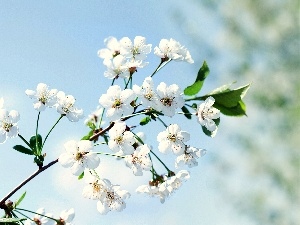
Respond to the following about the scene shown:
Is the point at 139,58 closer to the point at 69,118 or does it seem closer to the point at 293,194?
the point at 69,118

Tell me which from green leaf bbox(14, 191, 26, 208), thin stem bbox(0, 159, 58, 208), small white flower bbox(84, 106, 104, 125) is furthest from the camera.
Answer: small white flower bbox(84, 106, 104, 125)

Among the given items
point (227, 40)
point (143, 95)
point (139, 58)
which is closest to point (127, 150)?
point (143, 95)

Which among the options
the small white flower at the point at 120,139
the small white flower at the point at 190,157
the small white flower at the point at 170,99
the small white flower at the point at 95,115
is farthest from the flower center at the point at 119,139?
the small white flower at the point at 95,115

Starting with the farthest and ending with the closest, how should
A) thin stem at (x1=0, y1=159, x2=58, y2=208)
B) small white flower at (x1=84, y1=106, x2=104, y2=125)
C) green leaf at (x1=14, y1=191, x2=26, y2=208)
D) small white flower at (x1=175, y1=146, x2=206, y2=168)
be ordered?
small white flower at (x1=84, y1=106, x2=104, y2=125) < small white flower at (x1=175, y1=146, x2=206, y2=168) < green leaf at (x1=14, y1=191, x2=26, y2=208) < thin stem at (x1=0, y1=159, x2=58, y2=208)

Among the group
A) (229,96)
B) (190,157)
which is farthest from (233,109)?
(190,157)

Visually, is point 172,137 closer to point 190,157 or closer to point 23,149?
point 190,157

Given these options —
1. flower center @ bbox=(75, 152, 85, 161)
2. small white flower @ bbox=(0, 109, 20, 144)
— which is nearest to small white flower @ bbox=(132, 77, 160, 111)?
flower center @ bbox=(75, 152, 85, 161)

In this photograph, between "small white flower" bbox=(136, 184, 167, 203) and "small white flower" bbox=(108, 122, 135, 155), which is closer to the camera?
"small white flower" bbox=(108, 122, 135, 155)

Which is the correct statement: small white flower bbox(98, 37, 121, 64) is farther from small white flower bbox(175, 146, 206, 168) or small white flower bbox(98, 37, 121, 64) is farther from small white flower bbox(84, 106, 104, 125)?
small white flower bbox(175, 146, 206, 168)
